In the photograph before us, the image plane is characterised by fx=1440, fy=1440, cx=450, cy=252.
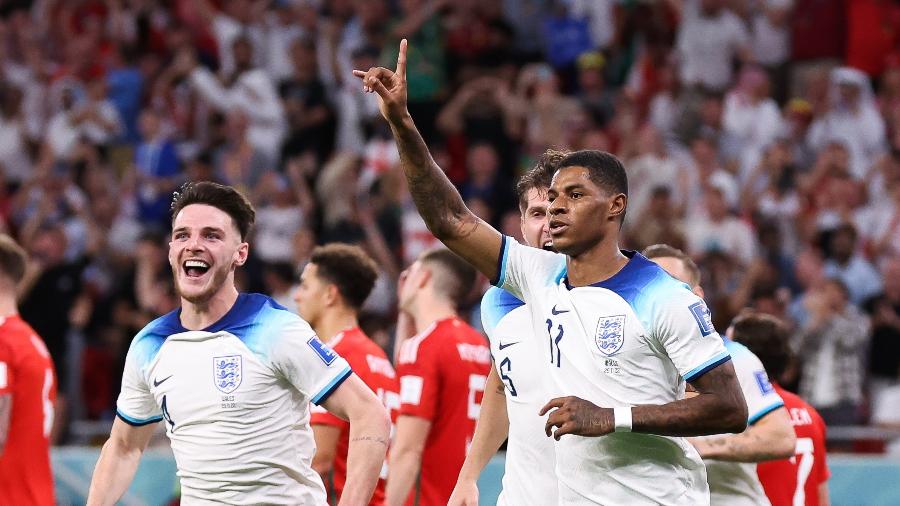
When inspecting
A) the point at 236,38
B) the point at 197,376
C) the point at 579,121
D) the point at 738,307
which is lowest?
the point at 197,376

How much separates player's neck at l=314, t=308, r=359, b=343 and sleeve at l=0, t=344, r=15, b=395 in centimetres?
171

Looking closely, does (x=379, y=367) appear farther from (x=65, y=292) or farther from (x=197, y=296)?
(x=65, y=292)

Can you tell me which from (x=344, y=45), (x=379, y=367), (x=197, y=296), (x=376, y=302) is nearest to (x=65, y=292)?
(x=376, y=302)

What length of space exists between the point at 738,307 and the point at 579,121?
357cm

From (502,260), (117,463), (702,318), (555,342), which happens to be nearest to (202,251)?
(117,463)

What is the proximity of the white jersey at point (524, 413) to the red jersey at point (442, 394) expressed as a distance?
1150 mm

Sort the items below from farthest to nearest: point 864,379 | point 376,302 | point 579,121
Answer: point 579,121
point 376,302
point 864,379

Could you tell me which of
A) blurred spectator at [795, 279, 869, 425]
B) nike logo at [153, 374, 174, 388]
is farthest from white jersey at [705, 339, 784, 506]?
blurred spectator at [795, 279, 869, 425]

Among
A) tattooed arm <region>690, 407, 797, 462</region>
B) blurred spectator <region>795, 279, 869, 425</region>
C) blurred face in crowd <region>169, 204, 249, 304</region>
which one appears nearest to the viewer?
blurred face in crowd <region>169, 204, 249, 304</region>

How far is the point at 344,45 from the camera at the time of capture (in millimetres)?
17516

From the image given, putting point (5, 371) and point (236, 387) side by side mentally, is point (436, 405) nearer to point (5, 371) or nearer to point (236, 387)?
point (236, 387)

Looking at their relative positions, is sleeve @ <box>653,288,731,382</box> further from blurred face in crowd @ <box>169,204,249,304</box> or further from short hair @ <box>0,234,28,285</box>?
short hair @ <box>0,234,28,285</box>

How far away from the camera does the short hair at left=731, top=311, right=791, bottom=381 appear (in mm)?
7422

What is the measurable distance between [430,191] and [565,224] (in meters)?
0.51
